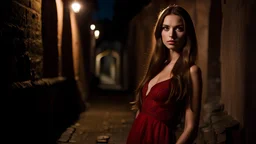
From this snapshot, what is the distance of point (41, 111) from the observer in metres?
5.53

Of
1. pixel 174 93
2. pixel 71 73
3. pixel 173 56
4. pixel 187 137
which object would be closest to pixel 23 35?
pixel 173 56

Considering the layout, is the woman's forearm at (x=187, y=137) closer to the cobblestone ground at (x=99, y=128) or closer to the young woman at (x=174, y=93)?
the young woman at (x=174, y=93)

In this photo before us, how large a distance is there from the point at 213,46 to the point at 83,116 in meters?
4.79

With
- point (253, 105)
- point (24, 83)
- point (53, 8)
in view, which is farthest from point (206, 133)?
point (53, 8)

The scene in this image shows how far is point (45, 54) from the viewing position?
646cm

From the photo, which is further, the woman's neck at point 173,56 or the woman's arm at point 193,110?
the woman's neck at point 173,56

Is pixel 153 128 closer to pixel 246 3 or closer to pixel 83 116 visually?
pixel 246 3

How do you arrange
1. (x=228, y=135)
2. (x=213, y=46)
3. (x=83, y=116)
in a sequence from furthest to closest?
(x=83, y=116), (x=213, y=46), (x=228, y=135)

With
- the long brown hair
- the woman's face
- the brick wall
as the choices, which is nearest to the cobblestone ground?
the brick wall

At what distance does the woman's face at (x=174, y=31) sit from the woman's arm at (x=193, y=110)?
0.24 m

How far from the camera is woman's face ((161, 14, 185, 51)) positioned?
2.20m

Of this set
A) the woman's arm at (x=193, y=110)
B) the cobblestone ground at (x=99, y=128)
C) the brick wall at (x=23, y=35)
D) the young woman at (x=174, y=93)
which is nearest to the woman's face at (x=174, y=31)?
the young woman at (x=174, y=93)

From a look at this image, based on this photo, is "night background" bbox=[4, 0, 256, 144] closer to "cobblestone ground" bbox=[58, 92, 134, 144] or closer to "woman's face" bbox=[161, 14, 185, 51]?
"cobblestone ground" bbox=[58, 92, 134, 144]

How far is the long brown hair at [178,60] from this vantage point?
210 cm
